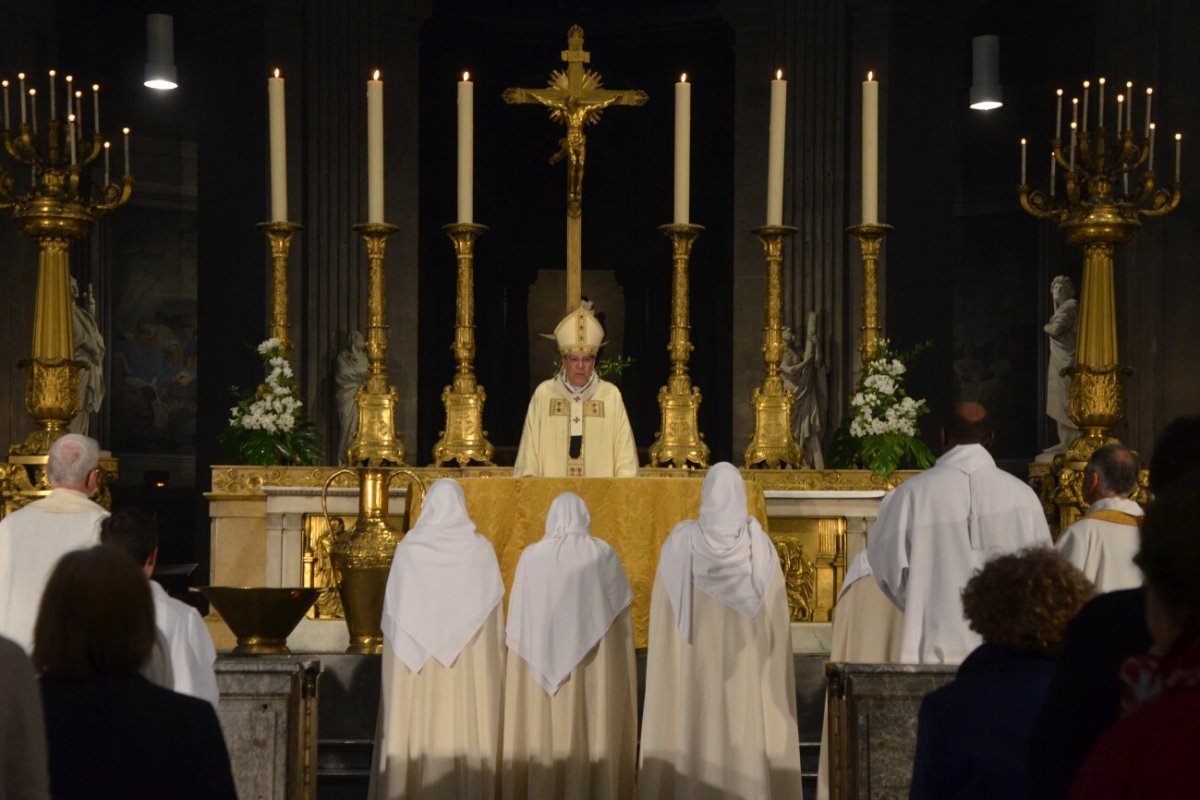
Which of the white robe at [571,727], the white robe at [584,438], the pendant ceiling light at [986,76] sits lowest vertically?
the white robe at [571,727]

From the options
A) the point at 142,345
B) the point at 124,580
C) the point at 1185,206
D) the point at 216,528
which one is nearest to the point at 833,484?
the point at 216,528

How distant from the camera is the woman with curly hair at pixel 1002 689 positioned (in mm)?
3855

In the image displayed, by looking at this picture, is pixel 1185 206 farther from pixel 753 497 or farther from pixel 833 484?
pixel 753 497

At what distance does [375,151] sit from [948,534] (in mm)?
4522

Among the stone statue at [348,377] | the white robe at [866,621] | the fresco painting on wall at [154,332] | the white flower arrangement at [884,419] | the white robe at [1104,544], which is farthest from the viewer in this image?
the fresco painting on wall at [154,332]

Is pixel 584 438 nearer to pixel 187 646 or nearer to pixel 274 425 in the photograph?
pixel 274 425

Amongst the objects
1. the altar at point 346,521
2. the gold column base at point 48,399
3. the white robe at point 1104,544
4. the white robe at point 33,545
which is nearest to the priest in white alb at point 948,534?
the white robe at point 1104,544

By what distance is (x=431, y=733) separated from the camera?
7.45m

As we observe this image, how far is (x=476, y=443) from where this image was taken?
1028cm

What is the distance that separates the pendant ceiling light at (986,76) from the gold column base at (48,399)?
799 centimetres

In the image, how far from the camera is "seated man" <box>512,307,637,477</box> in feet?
31.9

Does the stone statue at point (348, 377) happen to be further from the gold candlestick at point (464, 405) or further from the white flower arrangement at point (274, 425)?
the gold candlestick at point (464, 405)

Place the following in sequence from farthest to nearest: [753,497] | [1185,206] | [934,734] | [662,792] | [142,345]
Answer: [142,345], [1185,206], [753,497], [662,792], [934,734]

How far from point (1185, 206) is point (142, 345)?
10391 millimetres
